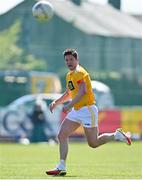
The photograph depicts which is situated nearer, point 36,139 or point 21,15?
point 36,139

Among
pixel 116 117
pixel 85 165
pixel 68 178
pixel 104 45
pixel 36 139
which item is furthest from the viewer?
pixel 104 45

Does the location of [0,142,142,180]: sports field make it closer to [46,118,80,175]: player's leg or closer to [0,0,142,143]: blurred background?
[46,118,80,175]: player's leg

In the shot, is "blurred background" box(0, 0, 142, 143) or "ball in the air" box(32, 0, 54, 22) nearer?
"ball in the air" box(32, 0, 54, 22)

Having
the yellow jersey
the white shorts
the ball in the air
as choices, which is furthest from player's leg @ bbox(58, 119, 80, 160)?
the ball in the air

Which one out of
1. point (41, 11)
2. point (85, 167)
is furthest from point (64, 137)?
point (41, 11)

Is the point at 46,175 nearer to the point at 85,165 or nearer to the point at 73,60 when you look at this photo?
the point at 73,60

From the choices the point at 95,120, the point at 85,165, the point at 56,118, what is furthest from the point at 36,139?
the point at 95,120

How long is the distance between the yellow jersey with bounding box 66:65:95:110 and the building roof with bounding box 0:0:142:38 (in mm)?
61897

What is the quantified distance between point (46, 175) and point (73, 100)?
4.39ft

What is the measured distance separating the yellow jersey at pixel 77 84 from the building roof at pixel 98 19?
6190cm

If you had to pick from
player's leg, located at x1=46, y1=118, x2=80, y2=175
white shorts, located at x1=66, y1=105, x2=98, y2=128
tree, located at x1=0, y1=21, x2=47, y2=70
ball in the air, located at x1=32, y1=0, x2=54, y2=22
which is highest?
ball in the air, located at x1=32, y1=0, x2=54, y2=22

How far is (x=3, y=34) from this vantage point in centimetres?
8200

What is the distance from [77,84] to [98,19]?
65851mm

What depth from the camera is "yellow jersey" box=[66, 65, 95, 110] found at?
17.3m
